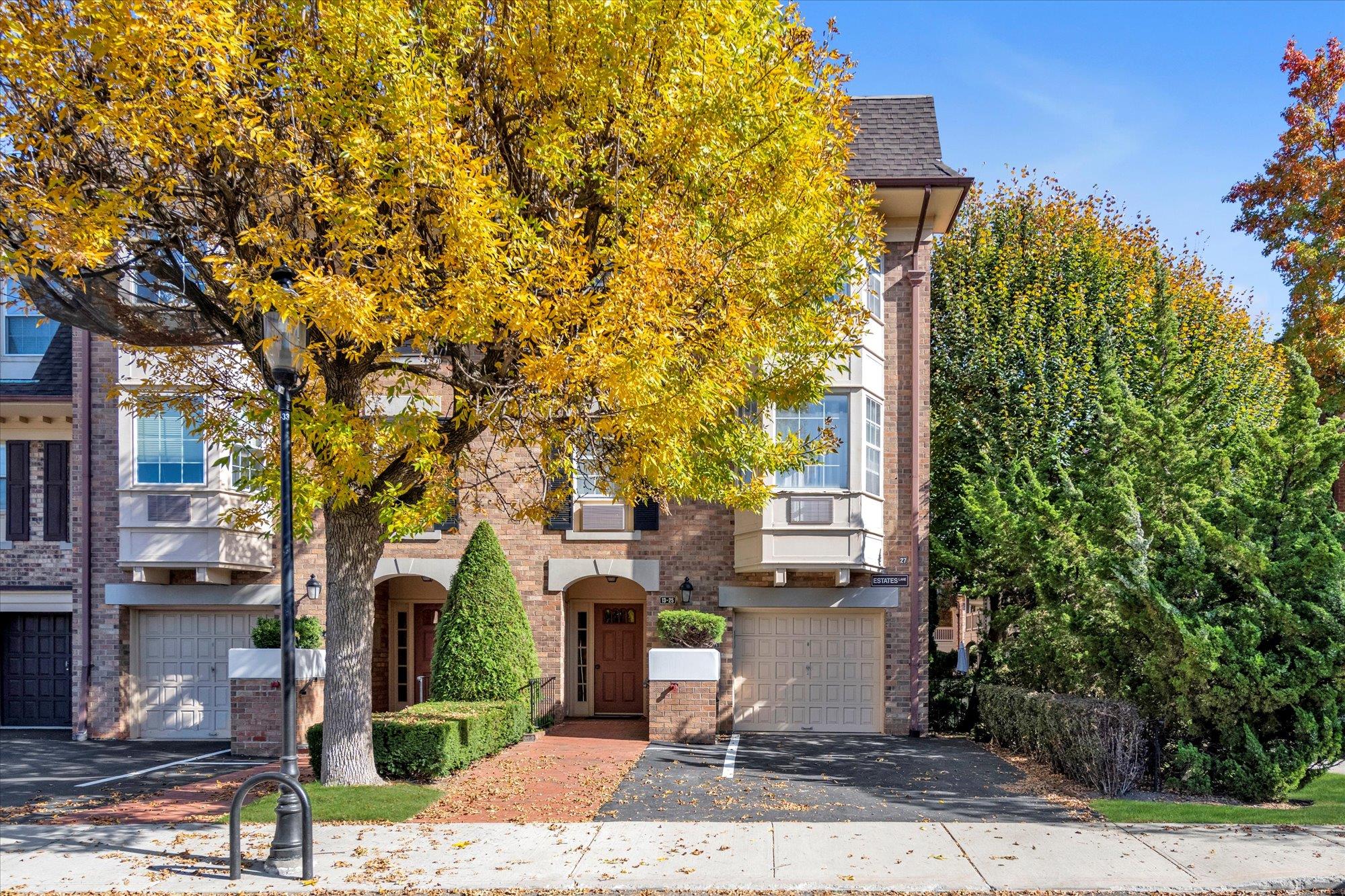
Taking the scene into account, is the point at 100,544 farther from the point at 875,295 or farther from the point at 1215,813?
the point at 1215,813

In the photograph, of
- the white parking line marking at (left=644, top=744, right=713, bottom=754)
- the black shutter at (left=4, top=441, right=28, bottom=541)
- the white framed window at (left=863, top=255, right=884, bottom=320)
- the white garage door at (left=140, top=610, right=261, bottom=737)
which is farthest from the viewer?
the black shutter at (left=4, top=441, right=28, bottom=541)

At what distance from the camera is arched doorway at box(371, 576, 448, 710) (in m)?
21.4

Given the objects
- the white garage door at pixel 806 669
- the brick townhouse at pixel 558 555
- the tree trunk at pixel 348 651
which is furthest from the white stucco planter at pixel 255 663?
the white garage door at pixel 806 669

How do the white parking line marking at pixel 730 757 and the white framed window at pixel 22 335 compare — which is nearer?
the white parking line marking at pixel 730 757

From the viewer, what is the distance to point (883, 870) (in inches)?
358

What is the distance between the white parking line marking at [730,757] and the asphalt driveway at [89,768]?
6565 millimetres

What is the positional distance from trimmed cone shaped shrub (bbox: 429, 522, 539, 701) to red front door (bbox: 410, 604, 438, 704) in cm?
450

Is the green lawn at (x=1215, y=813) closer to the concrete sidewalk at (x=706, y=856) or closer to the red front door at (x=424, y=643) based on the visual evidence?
the concrete sidewalk at (x=706, y=856)

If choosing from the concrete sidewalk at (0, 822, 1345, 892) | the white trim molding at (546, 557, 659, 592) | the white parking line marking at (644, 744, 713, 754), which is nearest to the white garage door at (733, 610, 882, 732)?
Answer: the white trim molding at (546, 557, 659, 592)

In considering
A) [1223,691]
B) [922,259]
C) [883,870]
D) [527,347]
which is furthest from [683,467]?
[922,259]

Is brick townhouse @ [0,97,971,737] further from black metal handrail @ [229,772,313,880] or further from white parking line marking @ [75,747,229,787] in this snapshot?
black metal handrail @ [229,772,313,880]

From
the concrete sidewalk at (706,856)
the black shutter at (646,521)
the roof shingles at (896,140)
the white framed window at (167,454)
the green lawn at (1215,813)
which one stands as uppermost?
the roof shingles at (896,140)

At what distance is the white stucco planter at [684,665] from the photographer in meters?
17.1

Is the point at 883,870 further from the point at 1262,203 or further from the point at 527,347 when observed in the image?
the point at 1262,203
